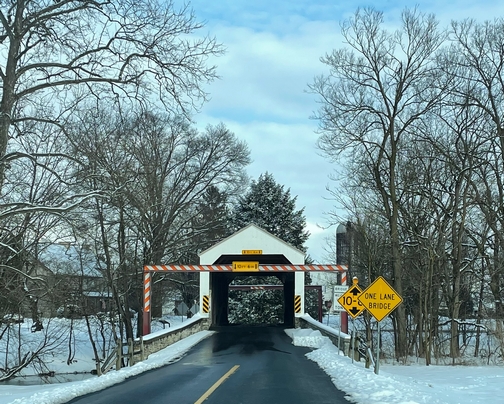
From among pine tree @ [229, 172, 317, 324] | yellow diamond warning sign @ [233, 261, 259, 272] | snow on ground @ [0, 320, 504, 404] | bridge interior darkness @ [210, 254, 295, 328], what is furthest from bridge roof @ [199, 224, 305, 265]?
pine tree @ [229, 172, 317, 324]

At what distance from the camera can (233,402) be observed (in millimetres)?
10203

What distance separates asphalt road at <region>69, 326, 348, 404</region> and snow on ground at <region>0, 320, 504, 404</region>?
349mm

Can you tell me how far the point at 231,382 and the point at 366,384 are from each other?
278 cm

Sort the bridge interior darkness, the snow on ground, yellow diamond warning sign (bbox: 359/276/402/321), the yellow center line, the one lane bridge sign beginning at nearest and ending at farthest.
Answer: the yellow center line
the snow on ground
yellow diamond warning sign (bbox: 359/276/402/321)
the one lane bridge sign
the bridge interior darkness

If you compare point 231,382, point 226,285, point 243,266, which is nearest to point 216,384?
point 231,382

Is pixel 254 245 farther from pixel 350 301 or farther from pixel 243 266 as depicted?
pixel 350 301

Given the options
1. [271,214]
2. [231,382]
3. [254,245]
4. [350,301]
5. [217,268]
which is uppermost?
[271,214]

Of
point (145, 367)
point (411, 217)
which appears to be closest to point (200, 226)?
point (411, 217)

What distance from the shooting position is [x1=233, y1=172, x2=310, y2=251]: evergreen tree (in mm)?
55594

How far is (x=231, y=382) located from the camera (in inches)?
507

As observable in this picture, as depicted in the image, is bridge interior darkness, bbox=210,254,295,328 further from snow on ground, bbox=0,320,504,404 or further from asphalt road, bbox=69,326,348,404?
asphalt road, bbox=69,326,348,404

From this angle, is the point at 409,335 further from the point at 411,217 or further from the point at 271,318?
the point at 271,318

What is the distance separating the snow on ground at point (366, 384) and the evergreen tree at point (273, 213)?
32.5 m

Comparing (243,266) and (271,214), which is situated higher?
(271,214)
